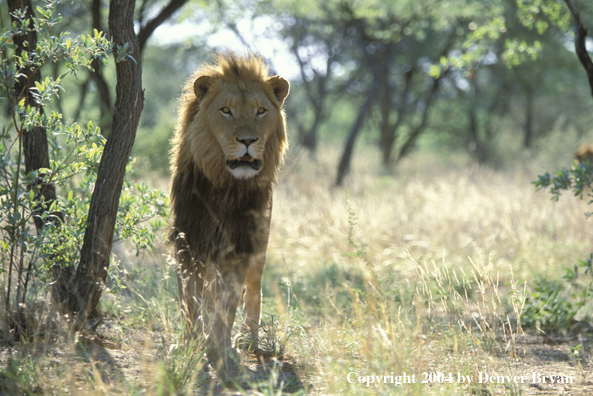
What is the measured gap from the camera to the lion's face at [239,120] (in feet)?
11.0

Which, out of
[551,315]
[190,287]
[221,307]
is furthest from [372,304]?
[551,315]

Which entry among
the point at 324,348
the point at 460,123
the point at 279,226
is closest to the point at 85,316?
the point at 324,348

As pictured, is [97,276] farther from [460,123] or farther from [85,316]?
[460,123]

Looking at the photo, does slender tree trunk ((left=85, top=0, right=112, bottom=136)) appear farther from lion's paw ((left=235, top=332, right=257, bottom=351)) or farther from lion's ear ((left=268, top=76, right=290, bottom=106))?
lion's paw ((left=235, top=332, right=257, bottom=351))

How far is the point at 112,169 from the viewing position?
131 inches

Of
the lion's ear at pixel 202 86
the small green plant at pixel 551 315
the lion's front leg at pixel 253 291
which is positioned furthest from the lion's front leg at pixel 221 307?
the small green plant at pixel 551 315

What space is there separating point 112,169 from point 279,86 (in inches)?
54.7

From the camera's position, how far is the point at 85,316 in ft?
11.0

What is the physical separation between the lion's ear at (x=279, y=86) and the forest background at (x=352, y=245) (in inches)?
43.9

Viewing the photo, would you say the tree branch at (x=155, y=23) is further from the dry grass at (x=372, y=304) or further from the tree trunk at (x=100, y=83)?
the dry grass at (x=372, y=304)

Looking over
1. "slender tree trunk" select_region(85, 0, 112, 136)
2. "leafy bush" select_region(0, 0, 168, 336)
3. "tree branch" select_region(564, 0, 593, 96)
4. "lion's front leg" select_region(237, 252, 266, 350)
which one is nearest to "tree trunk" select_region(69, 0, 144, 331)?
"leafy bush" select_region(0, 0, 168, 336)

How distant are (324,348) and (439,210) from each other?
18.4 feet

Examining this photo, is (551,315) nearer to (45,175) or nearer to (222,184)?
(222,184)

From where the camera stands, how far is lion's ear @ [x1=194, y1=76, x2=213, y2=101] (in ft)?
11.7
